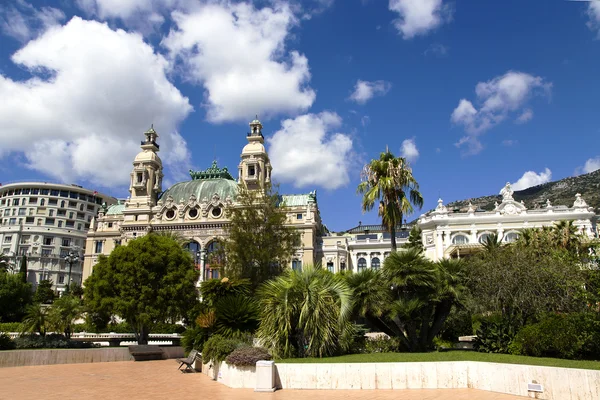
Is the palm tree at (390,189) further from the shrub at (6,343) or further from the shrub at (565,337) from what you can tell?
the shrub at (6,343)

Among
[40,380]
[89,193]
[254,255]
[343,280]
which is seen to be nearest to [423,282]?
[343,280]

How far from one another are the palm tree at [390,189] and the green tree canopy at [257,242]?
12.4m

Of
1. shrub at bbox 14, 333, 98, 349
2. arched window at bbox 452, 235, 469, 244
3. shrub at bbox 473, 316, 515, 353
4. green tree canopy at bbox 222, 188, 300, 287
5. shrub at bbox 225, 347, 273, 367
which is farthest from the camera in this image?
arched window at bbox 452, 235, 469, 244

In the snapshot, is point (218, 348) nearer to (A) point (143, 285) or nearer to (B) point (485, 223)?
(A) point (143, 285)

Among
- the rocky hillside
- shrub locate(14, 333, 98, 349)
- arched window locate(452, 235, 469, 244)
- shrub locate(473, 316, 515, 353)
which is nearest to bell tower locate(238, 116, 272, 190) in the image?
arched window locate(452, 235, 469, 244)

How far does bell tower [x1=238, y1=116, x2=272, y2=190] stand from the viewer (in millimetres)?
79688

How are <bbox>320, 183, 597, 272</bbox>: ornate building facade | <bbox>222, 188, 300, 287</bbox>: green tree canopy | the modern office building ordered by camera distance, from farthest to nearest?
the modern office building
<bbox>320, 183, 597, 272</bbox>: ornate building facade
<bbox>222, 188, 300, 287</bbox>: green tree canopy

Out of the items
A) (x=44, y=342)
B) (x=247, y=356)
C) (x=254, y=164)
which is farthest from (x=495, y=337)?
(x=254, y=164)

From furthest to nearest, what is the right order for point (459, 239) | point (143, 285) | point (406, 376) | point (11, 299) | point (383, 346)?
point (459, 239), point (11, 299), point (143, 285), point (383, 346), point (406, 376)

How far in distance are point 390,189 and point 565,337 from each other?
1374 cm

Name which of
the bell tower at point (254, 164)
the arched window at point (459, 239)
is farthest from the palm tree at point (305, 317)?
the bell tower at point (254, 164)

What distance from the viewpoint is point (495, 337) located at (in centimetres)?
2084

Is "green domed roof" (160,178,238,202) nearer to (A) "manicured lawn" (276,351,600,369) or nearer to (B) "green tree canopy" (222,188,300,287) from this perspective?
(B) "green tree canopy" (222,188,300,287)

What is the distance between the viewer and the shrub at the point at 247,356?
17594mm
